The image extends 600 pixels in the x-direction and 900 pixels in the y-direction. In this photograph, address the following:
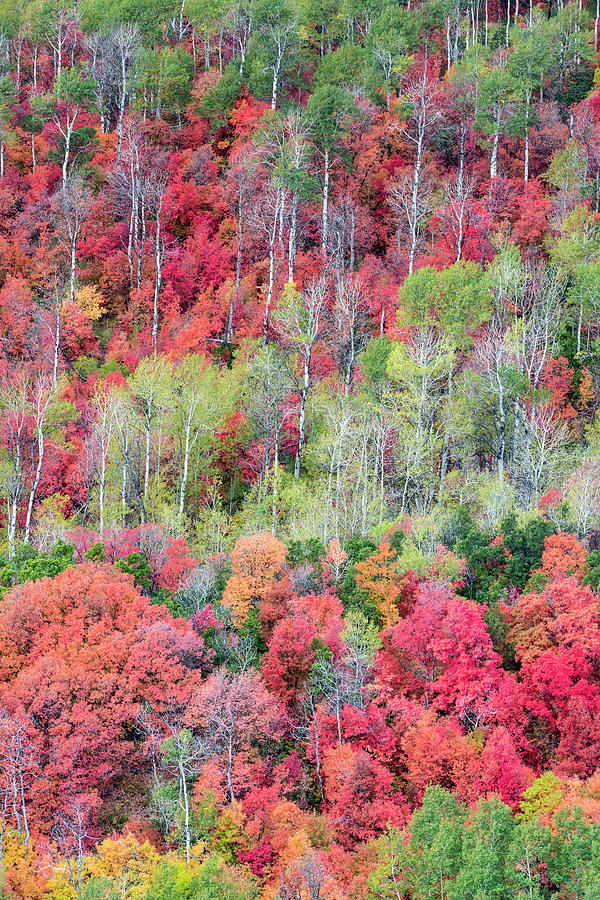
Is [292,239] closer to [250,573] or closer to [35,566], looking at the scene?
[250,573]

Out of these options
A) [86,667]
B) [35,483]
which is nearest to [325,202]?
[35,483]

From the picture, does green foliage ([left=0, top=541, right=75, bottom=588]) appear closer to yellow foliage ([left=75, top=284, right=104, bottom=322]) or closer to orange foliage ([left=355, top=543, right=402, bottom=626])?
orange foliage ([left=355, top=543, right=402, bottom=626])

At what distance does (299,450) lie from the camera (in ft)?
169

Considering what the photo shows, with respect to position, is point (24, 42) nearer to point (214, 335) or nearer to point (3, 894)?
point (214, 335)

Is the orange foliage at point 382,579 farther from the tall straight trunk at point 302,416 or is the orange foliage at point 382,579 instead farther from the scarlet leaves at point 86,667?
the tall straight trunk at point 302,416

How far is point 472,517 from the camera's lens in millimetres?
44812

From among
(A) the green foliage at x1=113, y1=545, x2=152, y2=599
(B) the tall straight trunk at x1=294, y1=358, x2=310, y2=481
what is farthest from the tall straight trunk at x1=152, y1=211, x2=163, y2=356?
(A) the green foliage at x1=113, y1=545, x2=152, y2=599

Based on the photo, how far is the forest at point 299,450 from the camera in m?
32.3

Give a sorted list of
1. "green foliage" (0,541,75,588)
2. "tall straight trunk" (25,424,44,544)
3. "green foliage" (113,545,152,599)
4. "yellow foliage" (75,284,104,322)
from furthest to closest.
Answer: "yellow foliage" (75,284,104,322), "tall straight trunk" (25,424,44,544), "green foliage" (113,545,152,599), "green foliage" (0,541,75,588)

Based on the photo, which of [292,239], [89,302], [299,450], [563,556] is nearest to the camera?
[563,556]

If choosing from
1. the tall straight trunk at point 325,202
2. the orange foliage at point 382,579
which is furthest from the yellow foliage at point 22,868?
the tall straight trunk at point 325,202

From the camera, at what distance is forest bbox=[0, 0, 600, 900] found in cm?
3231

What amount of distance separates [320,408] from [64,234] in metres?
25.4

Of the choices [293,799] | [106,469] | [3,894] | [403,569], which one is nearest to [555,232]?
[403,569]
